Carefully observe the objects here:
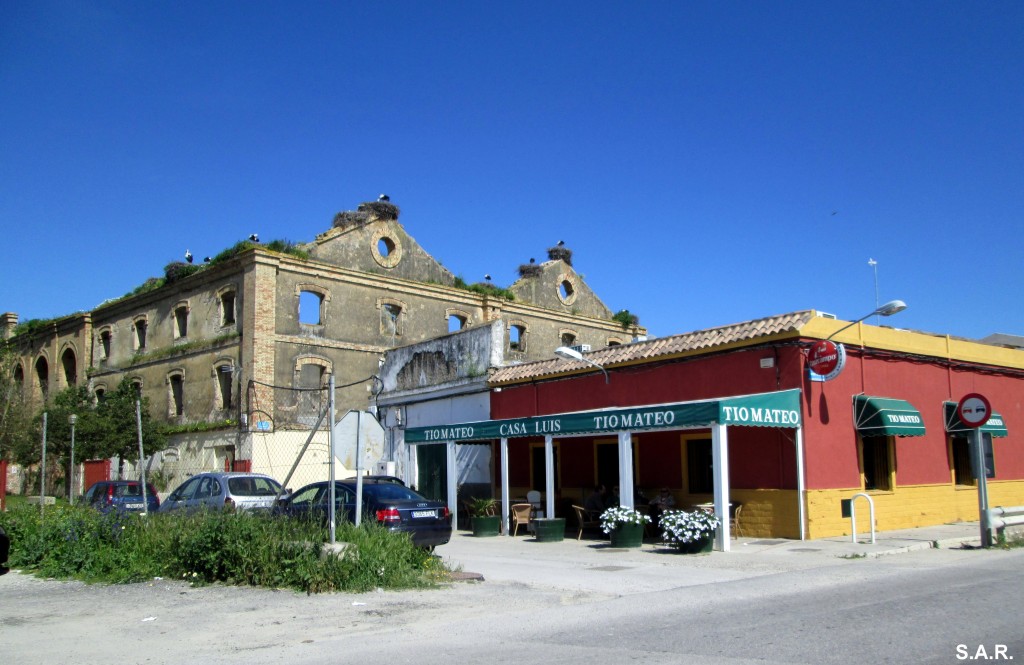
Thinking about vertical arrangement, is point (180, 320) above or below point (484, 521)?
above

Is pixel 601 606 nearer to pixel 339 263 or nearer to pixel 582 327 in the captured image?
pixel 339 263

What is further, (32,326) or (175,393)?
(32,326)

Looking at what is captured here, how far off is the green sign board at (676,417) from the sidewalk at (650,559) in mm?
2301

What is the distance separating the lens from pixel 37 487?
131 feet

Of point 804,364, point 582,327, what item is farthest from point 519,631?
point 582,327

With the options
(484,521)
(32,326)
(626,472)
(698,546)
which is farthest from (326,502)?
(32,326)

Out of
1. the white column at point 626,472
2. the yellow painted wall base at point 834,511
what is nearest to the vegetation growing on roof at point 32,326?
the white column at point 626,472

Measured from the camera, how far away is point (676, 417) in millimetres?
16422

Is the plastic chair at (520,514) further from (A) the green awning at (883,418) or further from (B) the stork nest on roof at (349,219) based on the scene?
(B) the stork nest on roof at (349,219)

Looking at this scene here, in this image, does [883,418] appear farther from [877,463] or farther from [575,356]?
[575,356]

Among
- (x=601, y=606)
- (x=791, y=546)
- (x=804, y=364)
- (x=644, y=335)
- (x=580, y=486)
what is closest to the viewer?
(x=601, y=606)

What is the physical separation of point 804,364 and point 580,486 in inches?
291

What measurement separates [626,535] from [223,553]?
7.92 metres

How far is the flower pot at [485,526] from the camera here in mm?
20062
